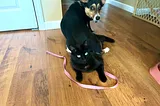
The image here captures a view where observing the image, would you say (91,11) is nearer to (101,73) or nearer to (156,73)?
(101,73)

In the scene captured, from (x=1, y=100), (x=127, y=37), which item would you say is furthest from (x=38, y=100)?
(x=127, y=37)

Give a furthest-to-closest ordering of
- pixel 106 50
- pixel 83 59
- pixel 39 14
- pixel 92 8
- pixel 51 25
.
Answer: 1. pixel 51 25
2. pixel 39 14
3. pixel 92 8
4. pixel 106 50
5. pixel 83 59

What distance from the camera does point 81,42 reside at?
4.60 feet

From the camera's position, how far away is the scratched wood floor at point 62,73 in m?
0.99

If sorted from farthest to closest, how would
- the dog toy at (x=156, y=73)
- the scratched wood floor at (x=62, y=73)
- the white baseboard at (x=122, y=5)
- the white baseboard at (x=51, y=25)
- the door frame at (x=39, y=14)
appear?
the white baseboard at (x=122, y=5) → the white baseboard at (x=51, y=25) → the door frame at (x=39, y=14) → the dog toy at (x=156, y=73) → the scratched wood floor at (x=62, y=73)

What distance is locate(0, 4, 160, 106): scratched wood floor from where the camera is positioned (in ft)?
3.23

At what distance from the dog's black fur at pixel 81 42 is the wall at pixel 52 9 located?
0.45m

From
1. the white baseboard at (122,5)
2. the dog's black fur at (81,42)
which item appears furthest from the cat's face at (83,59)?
the white baseboard at (122,5)

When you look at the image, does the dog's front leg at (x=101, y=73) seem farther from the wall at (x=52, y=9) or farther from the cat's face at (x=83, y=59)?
the wall at (x=52, y=9)

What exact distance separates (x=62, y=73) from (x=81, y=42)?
0.36 metres

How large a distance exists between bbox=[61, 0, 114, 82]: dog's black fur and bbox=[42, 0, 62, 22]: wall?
0.45m

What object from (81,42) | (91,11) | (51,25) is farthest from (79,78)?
(51,25)

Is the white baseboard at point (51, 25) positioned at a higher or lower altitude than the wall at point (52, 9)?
lower

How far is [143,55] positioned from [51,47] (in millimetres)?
Answer: 1006
